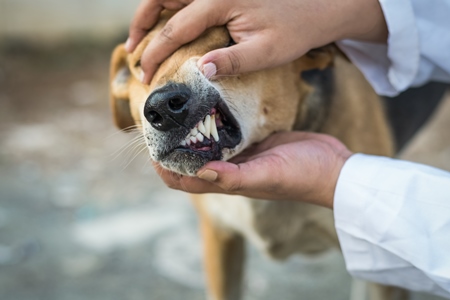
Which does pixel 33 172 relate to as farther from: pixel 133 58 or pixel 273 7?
pixel 273 7

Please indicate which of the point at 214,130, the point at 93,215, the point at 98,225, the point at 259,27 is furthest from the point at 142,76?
the point at 93,215

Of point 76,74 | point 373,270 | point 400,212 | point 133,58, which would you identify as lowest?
point 76,74

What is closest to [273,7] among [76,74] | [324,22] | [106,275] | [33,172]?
[324,22]

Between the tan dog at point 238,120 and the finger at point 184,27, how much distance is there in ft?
0.12

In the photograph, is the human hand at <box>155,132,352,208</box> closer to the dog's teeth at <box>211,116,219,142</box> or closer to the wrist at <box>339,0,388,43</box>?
the dog's teeth at <box>211,116,219,142</box>

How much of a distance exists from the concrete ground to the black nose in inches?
33.9

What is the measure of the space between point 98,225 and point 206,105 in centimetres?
257

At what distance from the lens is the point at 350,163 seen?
1938 millimetres

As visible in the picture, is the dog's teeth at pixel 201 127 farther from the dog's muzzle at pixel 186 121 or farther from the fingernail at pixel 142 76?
the fingernail at pixel 142 76

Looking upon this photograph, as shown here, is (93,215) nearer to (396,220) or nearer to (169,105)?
(169,105)

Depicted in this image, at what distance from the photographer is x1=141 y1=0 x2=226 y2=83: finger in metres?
1.79

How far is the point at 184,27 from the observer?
71.5 inches

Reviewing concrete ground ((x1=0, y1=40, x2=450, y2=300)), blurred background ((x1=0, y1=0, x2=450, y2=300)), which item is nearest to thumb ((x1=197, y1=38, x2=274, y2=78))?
blurred background ((x1=0, y1=0, x2=450, y2=300))

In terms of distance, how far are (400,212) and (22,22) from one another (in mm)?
6381
